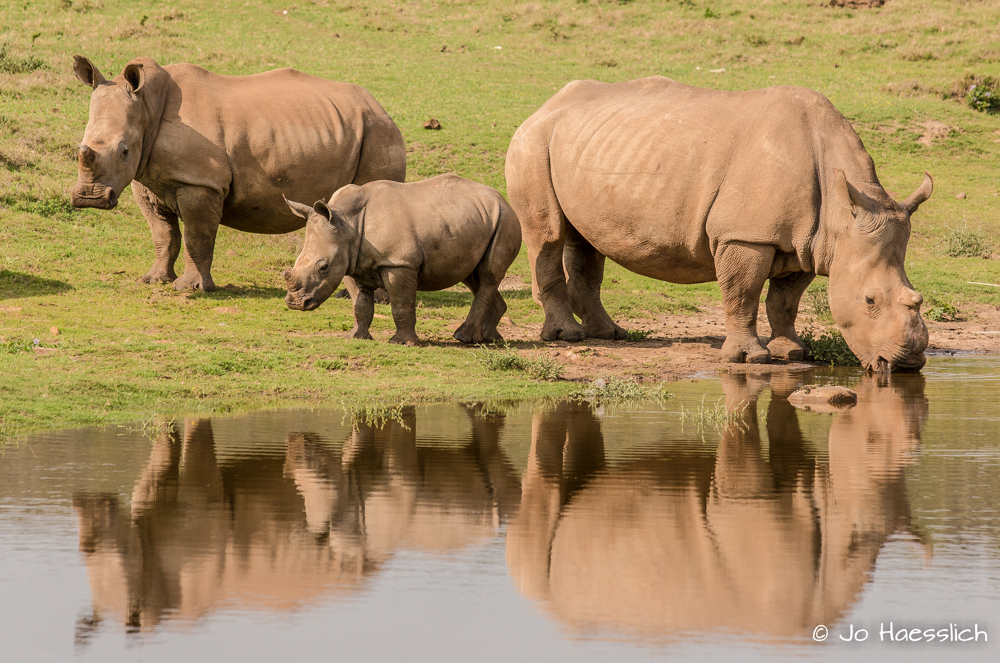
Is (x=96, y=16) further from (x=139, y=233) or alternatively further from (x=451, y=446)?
(x=451, y=446)

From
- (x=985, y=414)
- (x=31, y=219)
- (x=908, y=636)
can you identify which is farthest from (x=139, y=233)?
(x=908, y=636)

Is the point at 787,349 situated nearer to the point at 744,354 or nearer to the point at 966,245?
the point at 744,354

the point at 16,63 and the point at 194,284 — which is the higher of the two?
the point at 16,63

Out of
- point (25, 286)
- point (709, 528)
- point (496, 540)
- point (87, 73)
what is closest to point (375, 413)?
point (496, 540)

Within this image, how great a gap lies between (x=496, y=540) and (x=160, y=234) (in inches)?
367

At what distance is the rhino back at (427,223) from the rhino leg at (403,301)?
0.40ft

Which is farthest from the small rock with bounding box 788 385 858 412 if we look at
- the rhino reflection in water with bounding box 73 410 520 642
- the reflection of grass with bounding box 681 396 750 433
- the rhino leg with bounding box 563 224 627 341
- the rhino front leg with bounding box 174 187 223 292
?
the rhino front leg with bounding box 174 187 223 292

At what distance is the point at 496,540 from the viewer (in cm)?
563

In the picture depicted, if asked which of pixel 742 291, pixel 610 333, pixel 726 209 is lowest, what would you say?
pixel 610 333

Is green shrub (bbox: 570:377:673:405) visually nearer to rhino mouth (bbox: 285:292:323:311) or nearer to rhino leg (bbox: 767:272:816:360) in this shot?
rhino leg (bbox: 767:272:816:360)

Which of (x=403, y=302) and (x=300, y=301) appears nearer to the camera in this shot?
(x=300, y=301)

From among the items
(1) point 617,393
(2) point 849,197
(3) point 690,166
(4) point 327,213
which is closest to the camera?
(1) point 617,393

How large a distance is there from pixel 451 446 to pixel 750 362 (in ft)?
16.4

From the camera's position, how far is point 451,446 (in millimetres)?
7684
